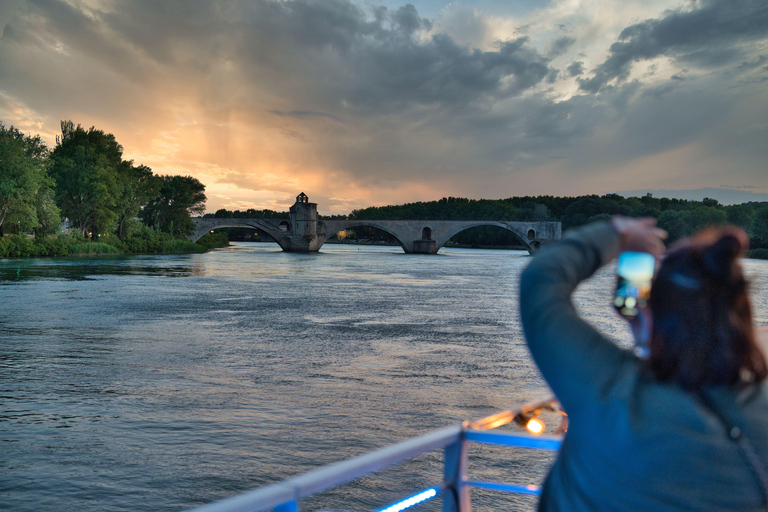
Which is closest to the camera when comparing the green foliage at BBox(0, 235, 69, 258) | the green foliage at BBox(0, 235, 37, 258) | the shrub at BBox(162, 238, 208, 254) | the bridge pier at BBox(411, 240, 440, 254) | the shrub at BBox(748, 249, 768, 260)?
the green foliage at BBox(0, 235, 37, 258)

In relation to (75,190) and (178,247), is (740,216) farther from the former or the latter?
(75,190)

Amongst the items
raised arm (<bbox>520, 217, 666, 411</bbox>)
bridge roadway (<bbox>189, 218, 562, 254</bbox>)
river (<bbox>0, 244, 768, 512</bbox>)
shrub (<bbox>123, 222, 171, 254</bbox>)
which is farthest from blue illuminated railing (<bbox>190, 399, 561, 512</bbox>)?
bridge roadway (<bbox>189, 218, 562, 254</bbox>)

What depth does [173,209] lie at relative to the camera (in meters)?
68.8

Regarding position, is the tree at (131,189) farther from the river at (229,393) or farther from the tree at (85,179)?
the river at (229,393)

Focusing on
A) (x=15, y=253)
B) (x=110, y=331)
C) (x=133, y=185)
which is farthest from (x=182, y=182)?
(x=110, y=331)

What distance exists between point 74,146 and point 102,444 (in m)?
45.9

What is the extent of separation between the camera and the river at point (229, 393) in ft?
19.4

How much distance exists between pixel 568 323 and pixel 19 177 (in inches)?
1544

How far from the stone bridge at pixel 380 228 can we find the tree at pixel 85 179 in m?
24.8

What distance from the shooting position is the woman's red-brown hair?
0.95 meters

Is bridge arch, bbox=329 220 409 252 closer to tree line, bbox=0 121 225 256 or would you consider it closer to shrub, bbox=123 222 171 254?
tree line, bbox=0 121 225 256

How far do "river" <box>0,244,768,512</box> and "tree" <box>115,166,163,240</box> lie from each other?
31636 millimetres

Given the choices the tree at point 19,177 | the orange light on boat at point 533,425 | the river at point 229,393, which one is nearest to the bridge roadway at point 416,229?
the tree at point 19,177

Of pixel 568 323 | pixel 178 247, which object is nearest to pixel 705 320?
pixel 568 323
